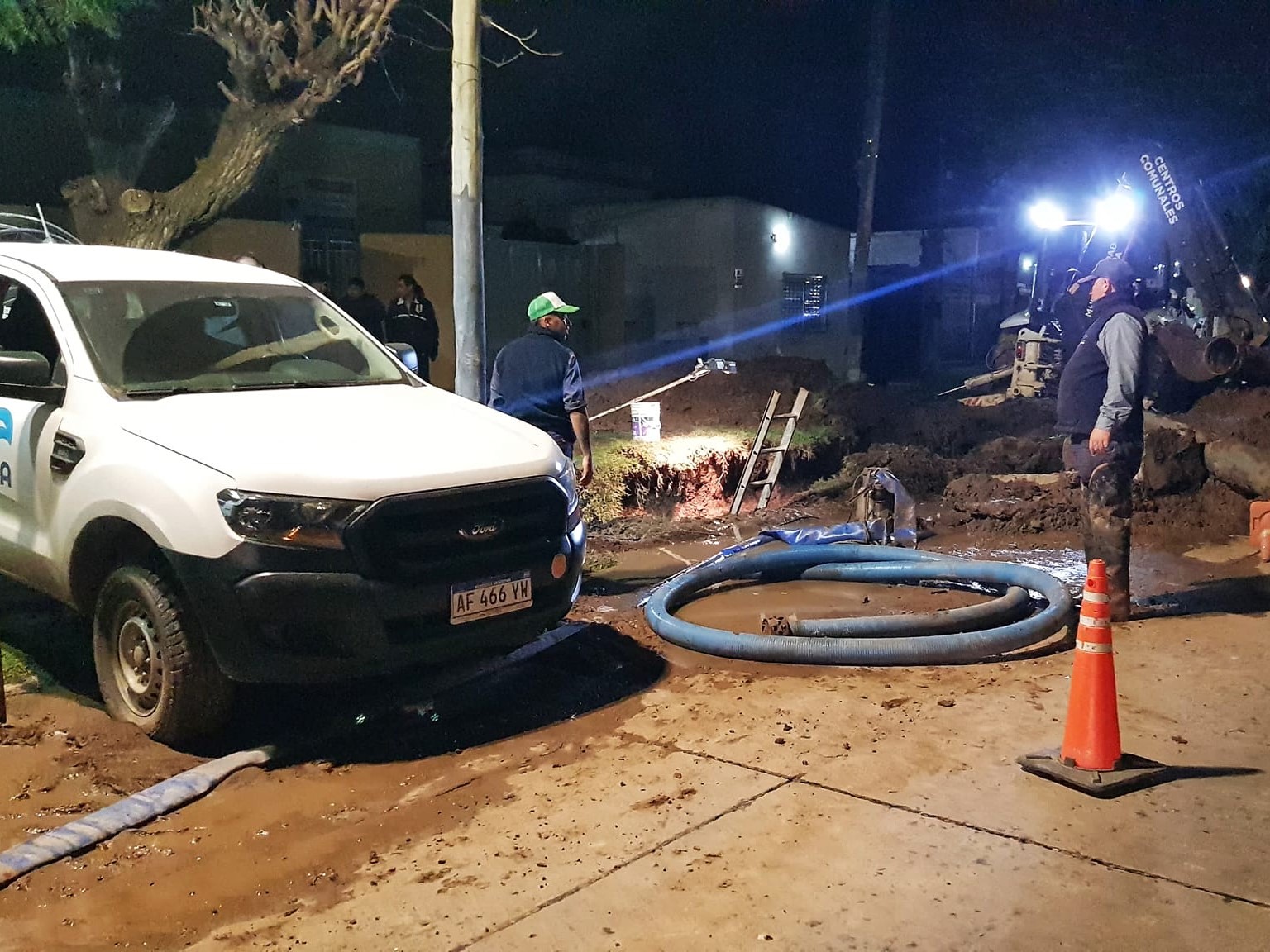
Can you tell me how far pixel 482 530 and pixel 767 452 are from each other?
7.35 m

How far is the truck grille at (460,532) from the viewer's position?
450 cm

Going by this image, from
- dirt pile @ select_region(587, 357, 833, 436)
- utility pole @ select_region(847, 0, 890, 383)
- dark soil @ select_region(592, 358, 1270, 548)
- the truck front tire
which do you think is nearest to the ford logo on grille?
the truck front tire

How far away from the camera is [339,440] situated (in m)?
4.72

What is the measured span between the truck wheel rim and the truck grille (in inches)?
42.5

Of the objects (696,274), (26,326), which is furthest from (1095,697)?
(696,274)

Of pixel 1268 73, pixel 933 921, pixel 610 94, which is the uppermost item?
pixel 610 94

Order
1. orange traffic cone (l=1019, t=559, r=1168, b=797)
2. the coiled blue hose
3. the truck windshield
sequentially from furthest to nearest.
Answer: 1. the coiled blue hose
2. the truck windshield
3. orange traffic cone (l=1019, t=559, r=1168, b=797)

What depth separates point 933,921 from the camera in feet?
11.0

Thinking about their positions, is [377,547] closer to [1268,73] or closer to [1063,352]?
[1063,352]

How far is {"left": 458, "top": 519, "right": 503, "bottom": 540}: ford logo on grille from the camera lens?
15.7ft

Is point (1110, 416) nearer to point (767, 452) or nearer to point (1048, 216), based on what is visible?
point (767, 452)

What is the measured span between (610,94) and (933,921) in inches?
965

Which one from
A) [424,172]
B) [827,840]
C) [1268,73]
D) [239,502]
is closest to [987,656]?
[827,840]

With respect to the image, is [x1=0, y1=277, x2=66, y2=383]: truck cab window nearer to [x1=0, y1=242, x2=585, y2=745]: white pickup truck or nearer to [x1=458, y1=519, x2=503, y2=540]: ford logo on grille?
[x1=0, y1=242, x2=585, y2=745]: white pickup truck
